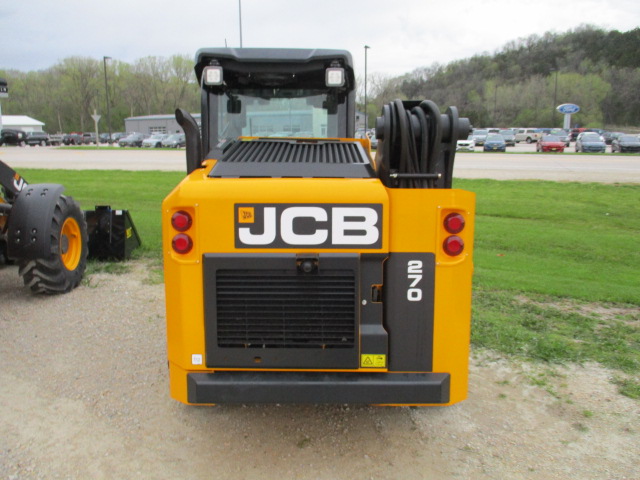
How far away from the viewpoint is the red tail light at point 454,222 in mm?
2920

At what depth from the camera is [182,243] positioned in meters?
2.94

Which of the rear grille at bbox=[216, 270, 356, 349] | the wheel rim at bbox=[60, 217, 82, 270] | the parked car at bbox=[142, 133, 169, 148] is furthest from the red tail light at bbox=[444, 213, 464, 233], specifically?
the parked car at bbox=[142, 133, 169, 148]

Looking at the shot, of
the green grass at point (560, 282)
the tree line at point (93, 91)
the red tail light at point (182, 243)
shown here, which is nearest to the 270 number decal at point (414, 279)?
the red tail light at point (182, 243)

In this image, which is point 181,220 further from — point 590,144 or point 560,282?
point 590,144

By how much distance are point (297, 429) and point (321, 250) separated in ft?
4.31

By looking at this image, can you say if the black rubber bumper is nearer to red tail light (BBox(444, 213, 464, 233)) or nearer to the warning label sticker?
the warning label sticker

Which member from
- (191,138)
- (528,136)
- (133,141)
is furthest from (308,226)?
(528,136)

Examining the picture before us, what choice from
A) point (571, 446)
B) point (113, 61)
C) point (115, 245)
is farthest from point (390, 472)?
point (113, 61)

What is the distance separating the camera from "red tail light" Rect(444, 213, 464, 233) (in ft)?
9.58

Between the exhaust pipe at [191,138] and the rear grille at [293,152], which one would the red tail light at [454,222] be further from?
the exhaust pipe at [191,138]

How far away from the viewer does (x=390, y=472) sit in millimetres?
3088

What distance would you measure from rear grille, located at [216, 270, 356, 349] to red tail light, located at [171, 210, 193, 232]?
12.2 inches

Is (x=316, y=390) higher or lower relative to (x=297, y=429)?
higher

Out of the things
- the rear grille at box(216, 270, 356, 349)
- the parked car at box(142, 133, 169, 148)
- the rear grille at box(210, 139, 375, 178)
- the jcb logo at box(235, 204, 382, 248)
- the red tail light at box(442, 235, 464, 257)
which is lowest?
the rear grille at box(216, 270, 356, 349)
